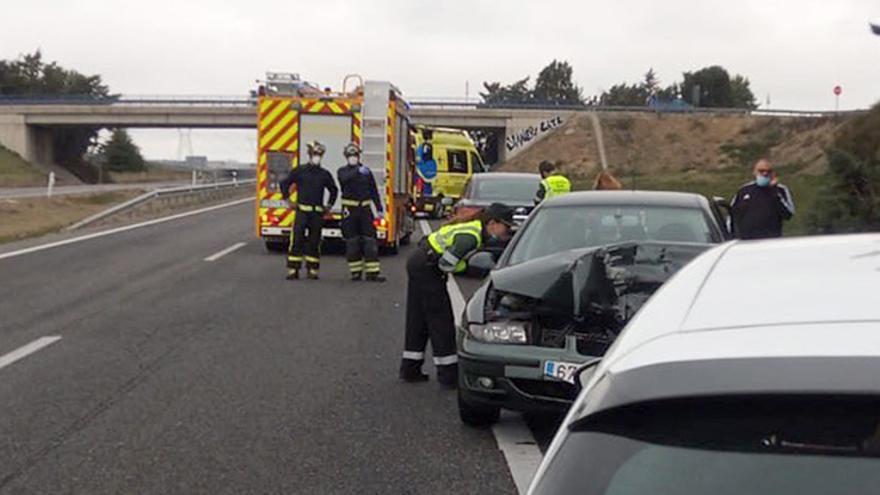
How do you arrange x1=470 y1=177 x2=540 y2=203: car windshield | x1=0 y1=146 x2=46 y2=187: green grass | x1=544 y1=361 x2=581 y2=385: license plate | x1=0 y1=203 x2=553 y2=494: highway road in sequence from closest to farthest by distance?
x1=0 y1=203 x2=553 y2=494: highway road → x1=544 y1=361 x2=581 y2=385: license plate → x1=470 y1=177 x2=540 y2=203: car windshield → x1=0 y1=146 x2=46 y2=187: green grass

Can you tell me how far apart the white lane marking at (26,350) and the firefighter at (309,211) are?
5.66 metres

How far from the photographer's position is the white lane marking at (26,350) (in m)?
9.35

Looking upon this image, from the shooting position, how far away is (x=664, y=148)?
74.2 meters

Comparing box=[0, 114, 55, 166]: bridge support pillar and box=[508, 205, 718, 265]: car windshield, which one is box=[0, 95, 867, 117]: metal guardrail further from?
box=[508, 205, 718, 265]: car windshield

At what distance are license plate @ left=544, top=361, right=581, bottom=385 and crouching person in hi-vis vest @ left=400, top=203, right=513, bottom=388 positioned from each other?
1864 millimetres

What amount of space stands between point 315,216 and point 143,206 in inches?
658

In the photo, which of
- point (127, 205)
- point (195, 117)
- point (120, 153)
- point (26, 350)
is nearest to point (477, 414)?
point (26, 350)

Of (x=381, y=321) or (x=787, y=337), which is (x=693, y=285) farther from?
(x=381, y=321)

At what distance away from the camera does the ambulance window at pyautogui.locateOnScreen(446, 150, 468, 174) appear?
35938 mm

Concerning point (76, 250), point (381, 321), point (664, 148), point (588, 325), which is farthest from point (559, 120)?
point (588, 325)

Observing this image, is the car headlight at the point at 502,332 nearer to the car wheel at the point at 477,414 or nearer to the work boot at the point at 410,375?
the car wheel at the point at 477,414

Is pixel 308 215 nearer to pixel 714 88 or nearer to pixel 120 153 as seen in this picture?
pixel 120 153

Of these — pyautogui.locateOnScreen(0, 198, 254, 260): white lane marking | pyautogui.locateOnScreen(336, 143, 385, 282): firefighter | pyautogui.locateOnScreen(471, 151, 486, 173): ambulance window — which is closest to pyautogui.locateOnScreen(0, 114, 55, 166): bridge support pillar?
pyautogui.locateOnScreen(0, 198, 254, 260): white lane marking

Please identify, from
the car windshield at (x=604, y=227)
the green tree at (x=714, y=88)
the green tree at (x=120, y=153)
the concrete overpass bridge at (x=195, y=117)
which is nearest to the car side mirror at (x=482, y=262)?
the car windshield at (x=604, y=227)
